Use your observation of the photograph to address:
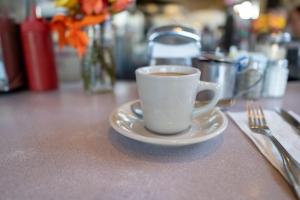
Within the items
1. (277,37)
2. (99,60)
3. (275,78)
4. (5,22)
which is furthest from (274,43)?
(5,22)

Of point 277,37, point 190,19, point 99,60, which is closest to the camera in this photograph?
point 99,60

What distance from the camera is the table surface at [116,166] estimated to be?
25 cm

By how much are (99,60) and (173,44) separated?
234 millimetres

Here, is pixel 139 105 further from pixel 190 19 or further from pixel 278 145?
pixel 190 19

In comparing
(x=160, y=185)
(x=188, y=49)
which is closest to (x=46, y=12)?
(x=188, y=49)

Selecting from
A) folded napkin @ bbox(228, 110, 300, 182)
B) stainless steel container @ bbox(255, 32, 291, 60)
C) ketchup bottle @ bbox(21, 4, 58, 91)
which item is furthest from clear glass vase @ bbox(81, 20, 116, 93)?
stainless steel container @ bbox(255, 32, 291, 60)

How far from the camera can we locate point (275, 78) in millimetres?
616

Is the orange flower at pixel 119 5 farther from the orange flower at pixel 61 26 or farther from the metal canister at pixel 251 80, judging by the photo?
the metal canister at pixel 251 80

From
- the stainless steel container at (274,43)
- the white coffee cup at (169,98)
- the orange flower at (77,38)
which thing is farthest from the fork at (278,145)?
the orange flower at (77,38)

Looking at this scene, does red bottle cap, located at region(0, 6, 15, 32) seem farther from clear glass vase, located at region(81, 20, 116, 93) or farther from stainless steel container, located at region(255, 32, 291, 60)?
stainless steel container, located at region(255, 32, 291, 60)

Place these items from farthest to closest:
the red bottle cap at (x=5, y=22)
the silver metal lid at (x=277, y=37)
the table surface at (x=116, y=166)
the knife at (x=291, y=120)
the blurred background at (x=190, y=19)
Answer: the blurred background at (x=190, y=19) → the silver metal lid at (x=277, y=37) → the red bottle cap at (x=5, y=22) → the knife at (x=291, y=120) → the table surface at (x=116, y=166)

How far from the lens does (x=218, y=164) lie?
0.31 metres

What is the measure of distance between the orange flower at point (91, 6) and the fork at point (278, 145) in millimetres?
465

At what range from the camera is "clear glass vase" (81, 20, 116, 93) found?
25.2 inches
